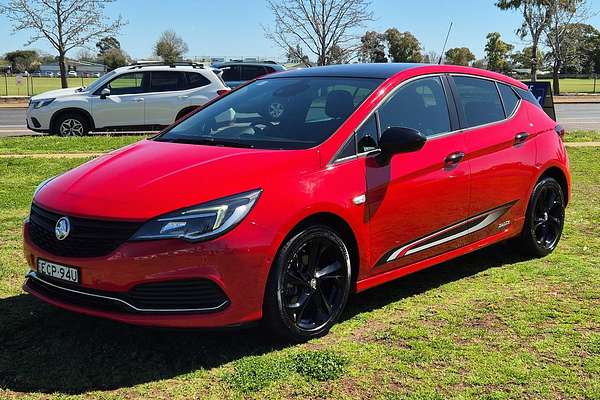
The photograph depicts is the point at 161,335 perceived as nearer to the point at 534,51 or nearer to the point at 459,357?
the point at 459,357

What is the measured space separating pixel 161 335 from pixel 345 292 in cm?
115

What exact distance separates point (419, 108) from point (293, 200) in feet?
5.12

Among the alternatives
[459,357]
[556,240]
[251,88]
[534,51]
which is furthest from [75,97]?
[534,51]

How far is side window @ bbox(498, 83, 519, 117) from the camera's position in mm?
5500

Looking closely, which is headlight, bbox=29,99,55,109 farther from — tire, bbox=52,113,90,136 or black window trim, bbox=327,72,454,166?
black window trim, bbox=327,72,454,166

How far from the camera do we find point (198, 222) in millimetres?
3412

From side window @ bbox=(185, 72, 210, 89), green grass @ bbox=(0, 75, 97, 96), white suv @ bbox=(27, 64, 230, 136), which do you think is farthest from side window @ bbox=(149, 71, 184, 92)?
green grass @ bbox=(0, 75, 97, 96)

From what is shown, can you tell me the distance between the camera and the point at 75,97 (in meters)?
14.3

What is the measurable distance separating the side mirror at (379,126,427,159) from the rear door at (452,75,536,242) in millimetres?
768

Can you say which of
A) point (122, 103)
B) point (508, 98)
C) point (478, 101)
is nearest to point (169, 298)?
point (478, 101)

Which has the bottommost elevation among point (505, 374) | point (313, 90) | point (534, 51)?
point (505, 374)

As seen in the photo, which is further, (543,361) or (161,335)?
(161,335)

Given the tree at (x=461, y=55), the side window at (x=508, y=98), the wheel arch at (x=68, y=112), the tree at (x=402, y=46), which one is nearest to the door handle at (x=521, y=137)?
the side window at (x=508, y=98)

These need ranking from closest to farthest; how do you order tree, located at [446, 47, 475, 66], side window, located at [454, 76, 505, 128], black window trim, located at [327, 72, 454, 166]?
black window trim, located at [327, 72, 454, 166]
side window, located at [454, 76, 505, 128]
tree, located at [446, 47, 475, 66]
